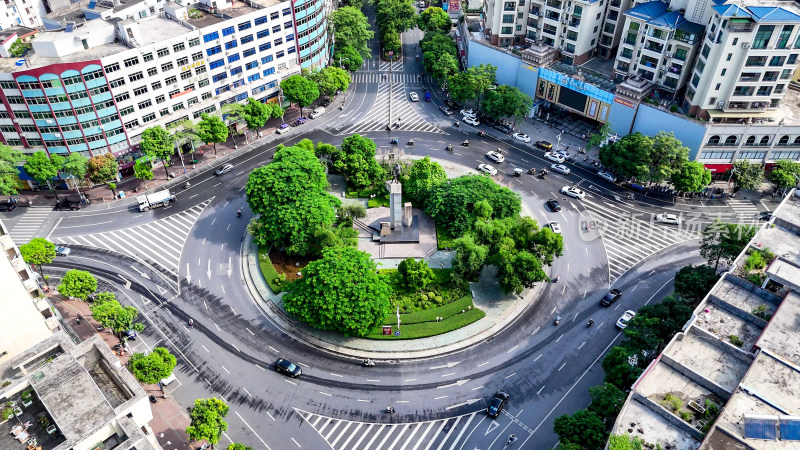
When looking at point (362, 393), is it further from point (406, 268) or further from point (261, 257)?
point (261, 257)

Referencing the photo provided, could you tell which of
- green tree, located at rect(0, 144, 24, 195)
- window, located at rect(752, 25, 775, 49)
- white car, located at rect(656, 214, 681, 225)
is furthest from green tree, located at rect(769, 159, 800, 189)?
green tree, located at rect(0, 144, 24, 195)

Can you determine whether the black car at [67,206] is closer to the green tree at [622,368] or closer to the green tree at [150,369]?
the green tree at [150,369]

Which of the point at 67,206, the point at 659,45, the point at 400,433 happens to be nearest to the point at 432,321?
the point at 400,433

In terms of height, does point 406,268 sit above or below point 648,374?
below

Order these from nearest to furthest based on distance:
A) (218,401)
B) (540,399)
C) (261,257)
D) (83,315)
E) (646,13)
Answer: (218,401)
(540,399)
(83,315)
(261,257)
(646,13)

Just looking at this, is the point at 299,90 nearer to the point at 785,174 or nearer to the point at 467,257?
the point at 467,257

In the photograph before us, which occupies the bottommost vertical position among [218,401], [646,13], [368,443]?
[368,443]

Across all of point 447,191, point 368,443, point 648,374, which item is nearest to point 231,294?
point 368,443
